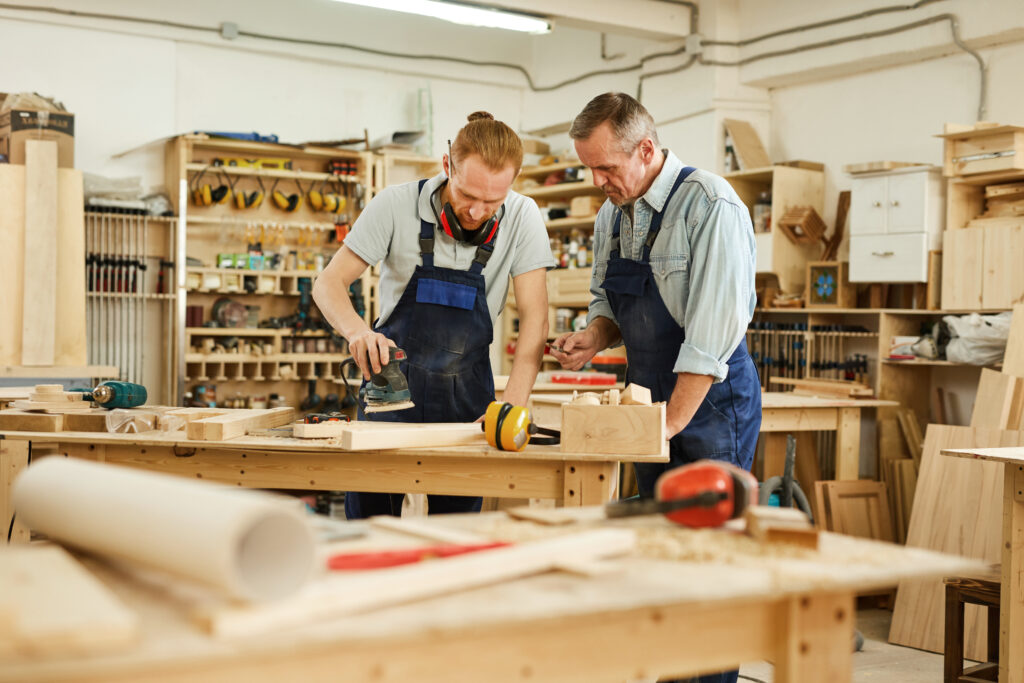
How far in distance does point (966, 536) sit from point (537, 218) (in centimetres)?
250

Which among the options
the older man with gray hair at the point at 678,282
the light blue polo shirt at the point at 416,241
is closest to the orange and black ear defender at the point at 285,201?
the light blue polo shirt at the point at 416,241

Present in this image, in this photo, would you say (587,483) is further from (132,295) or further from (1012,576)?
(132,295)

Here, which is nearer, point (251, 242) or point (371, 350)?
point (371, 350)

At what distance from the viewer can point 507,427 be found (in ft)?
8.44

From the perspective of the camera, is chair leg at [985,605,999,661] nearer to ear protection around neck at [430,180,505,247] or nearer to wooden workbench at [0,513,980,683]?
ear protection around neck at [430,180,505,247]

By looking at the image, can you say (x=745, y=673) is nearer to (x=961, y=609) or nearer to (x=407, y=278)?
(x=961, y=609)

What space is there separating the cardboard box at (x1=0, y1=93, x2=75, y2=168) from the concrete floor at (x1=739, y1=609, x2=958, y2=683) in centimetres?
493

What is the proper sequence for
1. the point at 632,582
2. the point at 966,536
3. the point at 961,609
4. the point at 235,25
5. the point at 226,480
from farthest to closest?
the point at 235,25, the point at 966,536, the point at 961,609, the point at 226,480, the point at 632,582

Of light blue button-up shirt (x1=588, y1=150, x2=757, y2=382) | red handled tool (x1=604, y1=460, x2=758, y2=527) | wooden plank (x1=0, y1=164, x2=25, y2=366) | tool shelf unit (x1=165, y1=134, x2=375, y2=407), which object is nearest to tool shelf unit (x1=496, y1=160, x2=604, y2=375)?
tool shelf unit (x1=165, y1=134, x2=375, y2=407)

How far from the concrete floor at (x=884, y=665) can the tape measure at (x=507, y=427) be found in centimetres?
180

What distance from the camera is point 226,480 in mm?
2869

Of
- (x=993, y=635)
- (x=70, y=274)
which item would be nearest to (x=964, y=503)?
(x=993, y=635)

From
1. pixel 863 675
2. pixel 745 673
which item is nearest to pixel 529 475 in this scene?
pixel 745 673

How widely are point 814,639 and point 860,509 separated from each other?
4.06 metres
